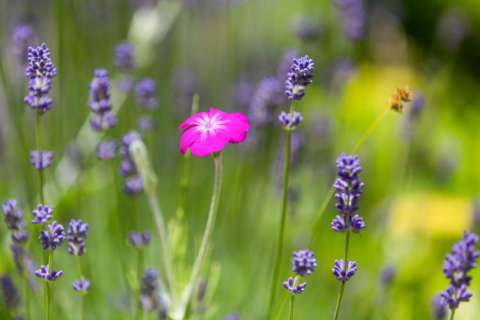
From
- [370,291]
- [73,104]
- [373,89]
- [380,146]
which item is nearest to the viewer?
[370,291]

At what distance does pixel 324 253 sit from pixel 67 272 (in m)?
0.91

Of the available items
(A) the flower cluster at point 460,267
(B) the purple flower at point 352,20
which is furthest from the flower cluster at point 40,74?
(B) the purple flower at point 352,20

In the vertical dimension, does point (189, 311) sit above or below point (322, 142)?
below

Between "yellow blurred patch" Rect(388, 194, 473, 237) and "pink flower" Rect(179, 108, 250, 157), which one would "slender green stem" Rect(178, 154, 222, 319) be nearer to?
"pink flower" Rect(179, 108, 250, 157)

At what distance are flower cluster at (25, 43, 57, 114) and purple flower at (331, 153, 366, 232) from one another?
15.0 inches

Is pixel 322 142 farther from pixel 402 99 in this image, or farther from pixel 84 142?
pixel 402 99

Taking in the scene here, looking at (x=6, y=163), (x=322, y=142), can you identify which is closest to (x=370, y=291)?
(x=322, y=142)

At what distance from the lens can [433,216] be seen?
2.38m

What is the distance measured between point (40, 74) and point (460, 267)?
0.58 metres

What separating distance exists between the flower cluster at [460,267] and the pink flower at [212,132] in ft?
1.00

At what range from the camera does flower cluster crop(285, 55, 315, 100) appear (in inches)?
36.7

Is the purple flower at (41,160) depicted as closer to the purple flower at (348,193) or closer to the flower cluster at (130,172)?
the flower cluster at (130,172)

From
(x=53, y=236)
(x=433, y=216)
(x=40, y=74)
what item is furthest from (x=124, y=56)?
(x=433, y=216)

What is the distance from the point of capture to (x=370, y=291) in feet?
5.87
